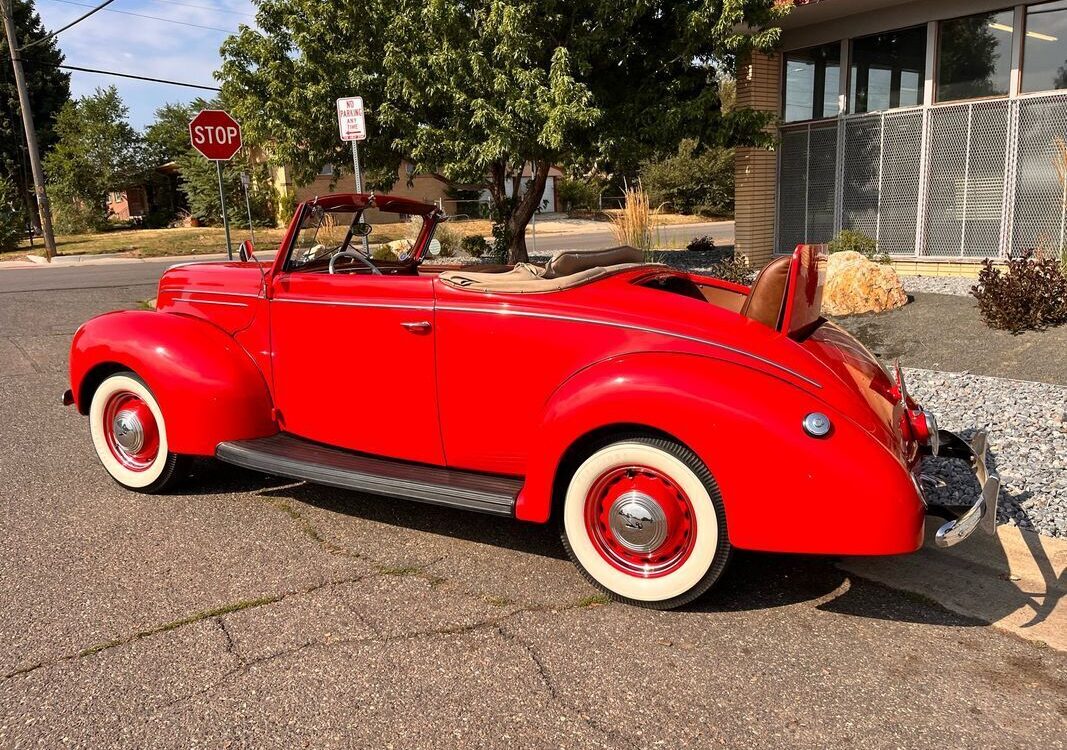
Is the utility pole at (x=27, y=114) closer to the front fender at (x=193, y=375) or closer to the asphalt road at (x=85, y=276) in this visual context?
the asphalt road at (x=85, y=276)

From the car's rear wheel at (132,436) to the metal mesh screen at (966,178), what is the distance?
392 inches

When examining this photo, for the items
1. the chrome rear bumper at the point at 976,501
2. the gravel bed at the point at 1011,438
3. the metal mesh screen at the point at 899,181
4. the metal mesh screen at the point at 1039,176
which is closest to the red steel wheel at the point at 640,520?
the chrome rear bumper at the point at 976,501

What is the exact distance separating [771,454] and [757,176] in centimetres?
1045

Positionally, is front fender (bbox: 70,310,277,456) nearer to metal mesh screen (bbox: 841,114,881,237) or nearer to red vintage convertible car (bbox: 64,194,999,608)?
red vintage convertible car (bbox: 64,194,999,608)

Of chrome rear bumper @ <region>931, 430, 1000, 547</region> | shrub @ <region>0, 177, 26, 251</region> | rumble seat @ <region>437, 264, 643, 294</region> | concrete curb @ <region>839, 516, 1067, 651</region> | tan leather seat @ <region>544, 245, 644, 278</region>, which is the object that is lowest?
concrete curb @ <region>839, 516, 1067, 651</region>

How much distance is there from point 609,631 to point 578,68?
9.58 metres

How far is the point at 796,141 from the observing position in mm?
12078

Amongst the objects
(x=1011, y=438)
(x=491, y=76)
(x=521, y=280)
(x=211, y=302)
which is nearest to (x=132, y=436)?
(x=211, y=302)

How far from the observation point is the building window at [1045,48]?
31.1 ft

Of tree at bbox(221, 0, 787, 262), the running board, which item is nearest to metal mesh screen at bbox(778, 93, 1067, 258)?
tree at bbox(221, 0, 787, 262)

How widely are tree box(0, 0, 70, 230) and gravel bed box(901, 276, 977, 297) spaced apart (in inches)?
1520

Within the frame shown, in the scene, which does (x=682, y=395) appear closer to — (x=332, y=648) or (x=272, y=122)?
(x=332, y=648)

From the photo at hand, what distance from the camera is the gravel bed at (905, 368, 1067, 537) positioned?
3.86 m

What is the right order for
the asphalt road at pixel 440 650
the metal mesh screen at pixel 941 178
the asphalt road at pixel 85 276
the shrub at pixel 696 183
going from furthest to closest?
the shrub at pixel 696 183, the asphalt road at pixel 85 276, the metal mesh screen at pixel 941 178, the asphalt road at pixel 440 650
